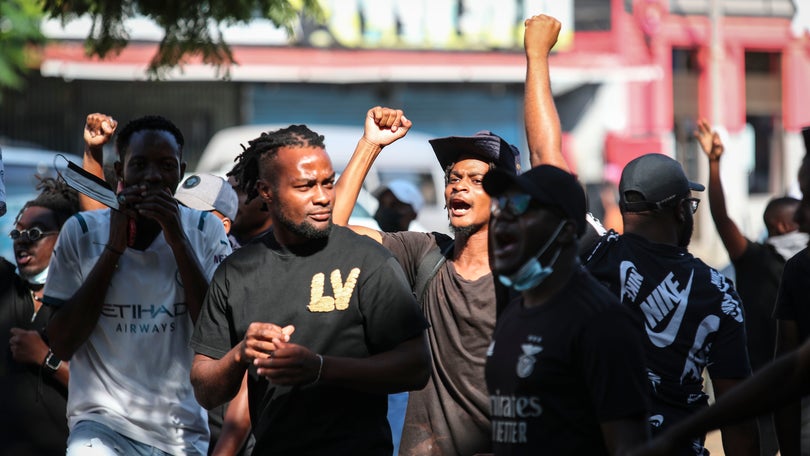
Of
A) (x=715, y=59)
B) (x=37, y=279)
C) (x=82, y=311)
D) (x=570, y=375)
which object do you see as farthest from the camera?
(x=715, y=59)

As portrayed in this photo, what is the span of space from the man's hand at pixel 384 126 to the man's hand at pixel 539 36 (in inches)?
29.7

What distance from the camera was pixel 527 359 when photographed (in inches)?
126

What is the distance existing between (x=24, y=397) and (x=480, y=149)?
2.44 m

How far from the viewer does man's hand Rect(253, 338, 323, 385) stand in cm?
362

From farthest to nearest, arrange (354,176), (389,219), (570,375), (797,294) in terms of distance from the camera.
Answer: (389,219), (354,176), (797,294), (570,375)

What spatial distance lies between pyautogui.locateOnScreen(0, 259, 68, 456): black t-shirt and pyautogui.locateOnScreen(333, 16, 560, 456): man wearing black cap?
165 centimetres

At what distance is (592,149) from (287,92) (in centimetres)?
732

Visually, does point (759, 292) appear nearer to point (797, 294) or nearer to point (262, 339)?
point (797, 294)

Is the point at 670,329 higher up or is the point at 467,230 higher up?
the point at 467,230

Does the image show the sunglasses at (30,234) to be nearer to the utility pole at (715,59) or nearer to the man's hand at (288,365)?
the man's hand at (288,365)

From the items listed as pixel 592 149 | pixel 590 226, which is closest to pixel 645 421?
pixel 590 226

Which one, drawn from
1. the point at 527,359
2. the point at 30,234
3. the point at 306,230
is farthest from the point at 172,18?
the point at 527,359

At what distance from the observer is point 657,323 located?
4.50 m

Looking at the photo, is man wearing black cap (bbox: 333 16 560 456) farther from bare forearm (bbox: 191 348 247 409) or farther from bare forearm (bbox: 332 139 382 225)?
bare forearm (bbox: 191 348 247 409)
